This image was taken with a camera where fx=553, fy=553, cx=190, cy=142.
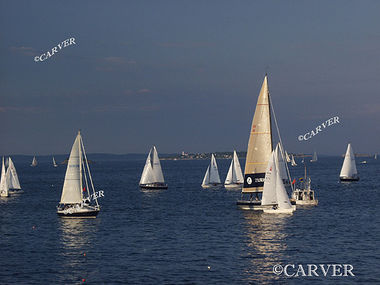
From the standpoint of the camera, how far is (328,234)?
203ft

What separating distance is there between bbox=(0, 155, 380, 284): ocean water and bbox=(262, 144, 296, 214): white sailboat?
1.21 meters

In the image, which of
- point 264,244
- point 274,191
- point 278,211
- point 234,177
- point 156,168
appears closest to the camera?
point 264,244

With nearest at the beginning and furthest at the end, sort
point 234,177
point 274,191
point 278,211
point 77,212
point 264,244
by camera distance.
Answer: point 264,244 < point 274,191 < point 77,212 < point 278,211 < point 234,177

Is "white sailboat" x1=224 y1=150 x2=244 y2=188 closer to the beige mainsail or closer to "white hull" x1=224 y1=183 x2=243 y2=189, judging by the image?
"white hull" x1=224 y1=183 x2=243 y2=189

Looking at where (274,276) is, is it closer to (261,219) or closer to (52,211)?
(261,219)

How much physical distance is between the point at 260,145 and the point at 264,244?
2418 cm

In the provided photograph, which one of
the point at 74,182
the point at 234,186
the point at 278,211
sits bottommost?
the point at 278,211

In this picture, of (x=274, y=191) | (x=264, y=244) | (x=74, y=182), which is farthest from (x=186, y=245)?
(x=74, y=182)

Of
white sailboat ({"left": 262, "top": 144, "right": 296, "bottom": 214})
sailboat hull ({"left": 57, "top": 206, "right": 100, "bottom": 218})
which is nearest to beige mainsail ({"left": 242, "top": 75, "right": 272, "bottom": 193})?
white sailboat ({"left": 262, "top": 144, "right": 296, "bottom": 214})

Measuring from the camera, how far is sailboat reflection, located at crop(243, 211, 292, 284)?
43812 mm

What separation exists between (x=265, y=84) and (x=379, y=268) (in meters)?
37.2

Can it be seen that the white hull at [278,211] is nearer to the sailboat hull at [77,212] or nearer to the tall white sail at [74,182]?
the sailboat hull at [77,212]

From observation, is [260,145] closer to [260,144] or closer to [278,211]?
[260,144]

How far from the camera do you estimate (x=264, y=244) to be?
55812 millimetres
